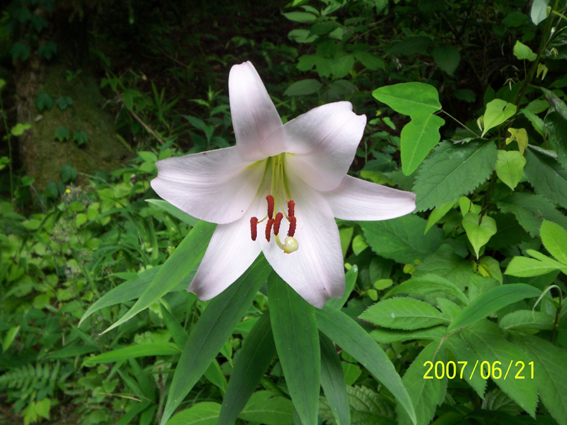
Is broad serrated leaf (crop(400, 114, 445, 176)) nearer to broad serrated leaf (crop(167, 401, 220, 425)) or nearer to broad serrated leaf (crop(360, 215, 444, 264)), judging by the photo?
broad serrated leaf (crop(360, 215, 444, 264))

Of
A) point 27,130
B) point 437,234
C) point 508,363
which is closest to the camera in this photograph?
point 508,363

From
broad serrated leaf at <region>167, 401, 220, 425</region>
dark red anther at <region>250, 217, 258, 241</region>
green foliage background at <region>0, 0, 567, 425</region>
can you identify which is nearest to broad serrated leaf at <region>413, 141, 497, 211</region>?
green foliage background at <region>0, 0, 567, 425</region>

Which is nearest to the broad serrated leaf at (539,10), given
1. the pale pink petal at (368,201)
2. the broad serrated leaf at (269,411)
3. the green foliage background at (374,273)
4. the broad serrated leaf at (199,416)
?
the green foliage background at (374,273)

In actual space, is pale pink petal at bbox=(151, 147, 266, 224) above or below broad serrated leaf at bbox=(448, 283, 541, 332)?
above

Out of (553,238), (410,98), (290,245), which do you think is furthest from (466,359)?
(410,98)

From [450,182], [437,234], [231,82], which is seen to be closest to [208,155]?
[231,82]

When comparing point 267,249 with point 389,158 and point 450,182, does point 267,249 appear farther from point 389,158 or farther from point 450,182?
point 389,158
